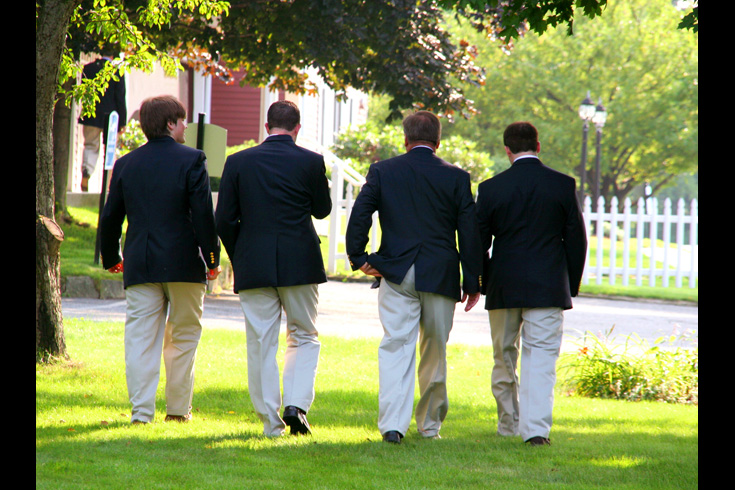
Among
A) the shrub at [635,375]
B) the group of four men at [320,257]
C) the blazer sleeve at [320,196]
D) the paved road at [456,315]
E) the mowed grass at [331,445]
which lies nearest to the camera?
the mowed grass at [331,445]

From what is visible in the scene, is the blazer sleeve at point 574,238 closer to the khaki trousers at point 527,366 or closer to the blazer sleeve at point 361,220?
the khaki trousers at point 527,366

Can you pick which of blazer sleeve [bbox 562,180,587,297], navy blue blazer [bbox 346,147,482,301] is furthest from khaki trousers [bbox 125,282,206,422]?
blazer sleeve [bbox 562,180,587,297]

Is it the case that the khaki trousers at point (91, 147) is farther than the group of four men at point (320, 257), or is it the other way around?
the khaki trousers at point (91, 147)

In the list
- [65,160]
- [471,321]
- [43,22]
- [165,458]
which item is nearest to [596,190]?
[471,321]

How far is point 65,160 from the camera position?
1349 centimetres

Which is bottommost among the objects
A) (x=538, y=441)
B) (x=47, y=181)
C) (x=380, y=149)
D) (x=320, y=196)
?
(x=538, y=441)

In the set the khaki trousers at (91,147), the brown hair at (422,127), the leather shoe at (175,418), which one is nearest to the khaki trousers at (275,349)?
the leather shoe at (175,418)

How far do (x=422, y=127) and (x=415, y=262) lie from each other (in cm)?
85

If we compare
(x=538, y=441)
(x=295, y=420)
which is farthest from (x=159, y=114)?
(x=538, y=441)

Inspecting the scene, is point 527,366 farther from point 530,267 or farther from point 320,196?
point 320,196

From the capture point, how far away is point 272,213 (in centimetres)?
509

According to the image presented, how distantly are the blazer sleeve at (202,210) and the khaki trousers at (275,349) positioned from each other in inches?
14.0

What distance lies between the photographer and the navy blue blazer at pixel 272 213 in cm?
504
